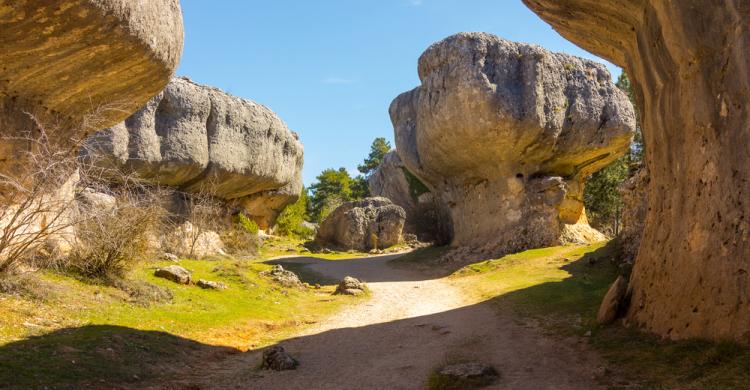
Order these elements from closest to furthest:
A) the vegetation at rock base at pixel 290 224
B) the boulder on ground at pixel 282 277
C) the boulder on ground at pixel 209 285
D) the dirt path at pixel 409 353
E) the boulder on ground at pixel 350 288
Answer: the dirt path at pixel 409 353 < the boulder on ground at pixel 209 285 < the boulder on ground at pixel 350 288 < the boulder on ground at pixel 282 277 < the vegetation at rock base at pixel 290 224

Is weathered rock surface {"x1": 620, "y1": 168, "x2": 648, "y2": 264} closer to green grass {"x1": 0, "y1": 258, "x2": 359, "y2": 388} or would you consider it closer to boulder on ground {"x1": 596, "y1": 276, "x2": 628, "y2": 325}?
boulder on ground {"x1": 596, "y1": 276, "x2": 628, "y2": 325}

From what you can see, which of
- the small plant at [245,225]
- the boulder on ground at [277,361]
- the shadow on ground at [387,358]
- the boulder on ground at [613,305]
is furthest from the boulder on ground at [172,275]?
the small plant at [245,225]

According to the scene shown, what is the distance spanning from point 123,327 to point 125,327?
6 cm

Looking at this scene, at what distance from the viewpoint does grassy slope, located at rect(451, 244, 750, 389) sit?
639 centimetres

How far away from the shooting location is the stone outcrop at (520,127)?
25719 mm

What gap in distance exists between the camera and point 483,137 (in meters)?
26.0

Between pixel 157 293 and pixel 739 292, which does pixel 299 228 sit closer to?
pixel 157 293

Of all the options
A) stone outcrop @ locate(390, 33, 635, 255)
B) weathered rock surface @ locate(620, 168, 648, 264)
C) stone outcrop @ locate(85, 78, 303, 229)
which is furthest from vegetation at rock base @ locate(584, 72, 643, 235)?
stone outcrop @ locate(85, 78, 303, 229)

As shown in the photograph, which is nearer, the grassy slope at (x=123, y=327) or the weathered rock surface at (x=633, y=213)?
the grassy slope at (x=123, y=327)

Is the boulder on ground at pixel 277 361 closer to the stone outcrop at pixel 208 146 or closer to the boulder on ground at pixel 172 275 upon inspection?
the boulder on ground at pixel 172 275

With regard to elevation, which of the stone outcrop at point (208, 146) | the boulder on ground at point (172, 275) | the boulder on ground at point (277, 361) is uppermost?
the stone outcrop at point (208, 146)

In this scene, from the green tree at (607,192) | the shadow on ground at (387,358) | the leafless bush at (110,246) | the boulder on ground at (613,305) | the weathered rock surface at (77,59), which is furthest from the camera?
the green tree at (607,192)

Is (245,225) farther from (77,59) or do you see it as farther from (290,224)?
(77,59)

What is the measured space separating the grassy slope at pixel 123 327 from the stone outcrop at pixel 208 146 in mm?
12575
